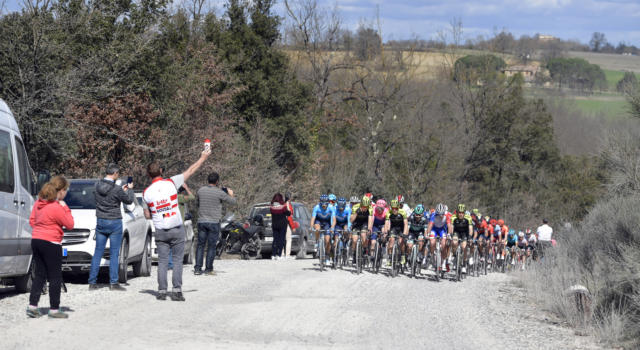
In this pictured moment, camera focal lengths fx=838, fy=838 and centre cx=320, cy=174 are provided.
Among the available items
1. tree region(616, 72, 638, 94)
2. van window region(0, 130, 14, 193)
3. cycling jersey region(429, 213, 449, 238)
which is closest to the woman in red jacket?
van window region(0, 130, 14, 193)

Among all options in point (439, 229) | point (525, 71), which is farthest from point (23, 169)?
point (525, 71)

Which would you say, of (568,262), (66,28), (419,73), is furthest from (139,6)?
(419,73)

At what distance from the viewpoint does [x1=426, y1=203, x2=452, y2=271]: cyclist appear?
2138 centimetres

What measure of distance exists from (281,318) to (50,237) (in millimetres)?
3331

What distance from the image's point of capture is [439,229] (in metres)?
22.0

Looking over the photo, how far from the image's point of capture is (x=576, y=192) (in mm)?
70125

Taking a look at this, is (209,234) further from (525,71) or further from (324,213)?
(525,71)

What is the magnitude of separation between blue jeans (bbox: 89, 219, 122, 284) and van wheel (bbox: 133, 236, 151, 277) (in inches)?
124

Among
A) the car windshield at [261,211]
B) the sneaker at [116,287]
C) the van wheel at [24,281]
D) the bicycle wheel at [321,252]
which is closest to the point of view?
the van wheel at [24,281]

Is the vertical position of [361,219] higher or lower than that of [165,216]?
lower

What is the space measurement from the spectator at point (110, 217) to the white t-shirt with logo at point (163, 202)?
3.92ft

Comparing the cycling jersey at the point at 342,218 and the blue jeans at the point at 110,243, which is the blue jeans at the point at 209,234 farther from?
the cycling jersey at the point at 342,218

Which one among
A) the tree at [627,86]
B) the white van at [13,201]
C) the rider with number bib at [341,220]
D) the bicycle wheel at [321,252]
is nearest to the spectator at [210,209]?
the bicycle wheel at [321,252]

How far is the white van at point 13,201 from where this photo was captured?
38.8 ft
